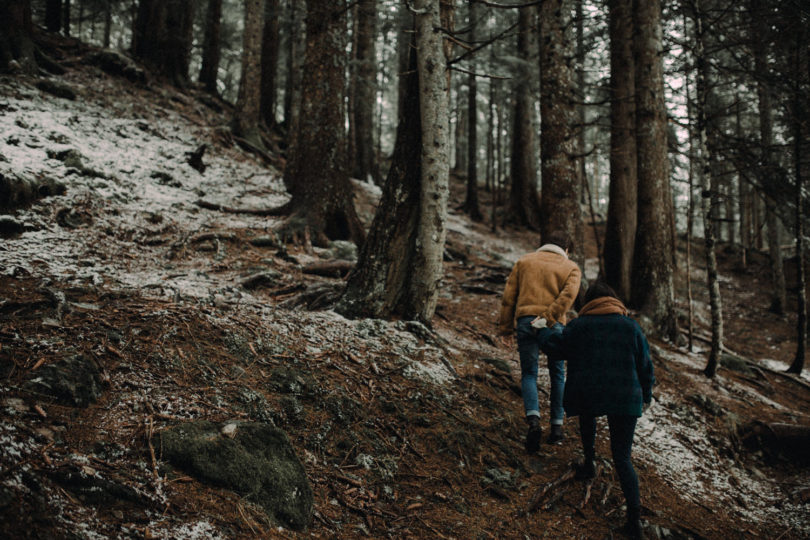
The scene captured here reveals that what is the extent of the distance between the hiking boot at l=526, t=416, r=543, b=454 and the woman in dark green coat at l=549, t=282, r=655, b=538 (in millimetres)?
495

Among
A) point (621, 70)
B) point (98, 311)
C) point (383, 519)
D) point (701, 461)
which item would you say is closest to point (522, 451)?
point (383, 519)

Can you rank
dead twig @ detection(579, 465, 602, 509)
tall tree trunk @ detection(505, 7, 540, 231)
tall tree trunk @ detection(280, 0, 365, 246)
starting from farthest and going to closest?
tall tree trunk @ detection(505, 7, 540, 231)
tall tree trunk @ detection(280, 0, 365, 246)
dead twig @ detection(579, 465, 602, 509)

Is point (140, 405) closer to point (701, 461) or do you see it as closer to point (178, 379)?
point (178, 379)

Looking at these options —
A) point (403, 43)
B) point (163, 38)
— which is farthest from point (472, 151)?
point (163, 38)

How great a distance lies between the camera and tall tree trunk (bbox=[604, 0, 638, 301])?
9.11m

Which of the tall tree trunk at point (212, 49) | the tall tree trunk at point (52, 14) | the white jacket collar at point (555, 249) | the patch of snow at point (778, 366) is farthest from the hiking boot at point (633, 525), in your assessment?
the tall tree trunk at point (52, 14)

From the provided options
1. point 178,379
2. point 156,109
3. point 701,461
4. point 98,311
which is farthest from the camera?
point 156,109

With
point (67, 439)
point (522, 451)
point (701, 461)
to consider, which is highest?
point (67, 439)

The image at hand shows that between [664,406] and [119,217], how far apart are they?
786cm

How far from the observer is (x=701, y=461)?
4.93 meters

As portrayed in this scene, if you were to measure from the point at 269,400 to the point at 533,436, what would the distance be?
237 centimetres

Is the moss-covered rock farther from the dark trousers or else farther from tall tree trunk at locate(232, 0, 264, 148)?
tall tree trunk at locate(232, 0, 264, 148)

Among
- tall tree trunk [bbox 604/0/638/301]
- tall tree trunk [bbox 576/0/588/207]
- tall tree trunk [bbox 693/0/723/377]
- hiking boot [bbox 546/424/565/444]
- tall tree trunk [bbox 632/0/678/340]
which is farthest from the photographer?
tall tree trunk [bbox 604/0/638/301]

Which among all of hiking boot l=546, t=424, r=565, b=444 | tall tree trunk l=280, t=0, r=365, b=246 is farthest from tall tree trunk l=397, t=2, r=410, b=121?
hiking boot l=546, t=424, r=565, b=444
